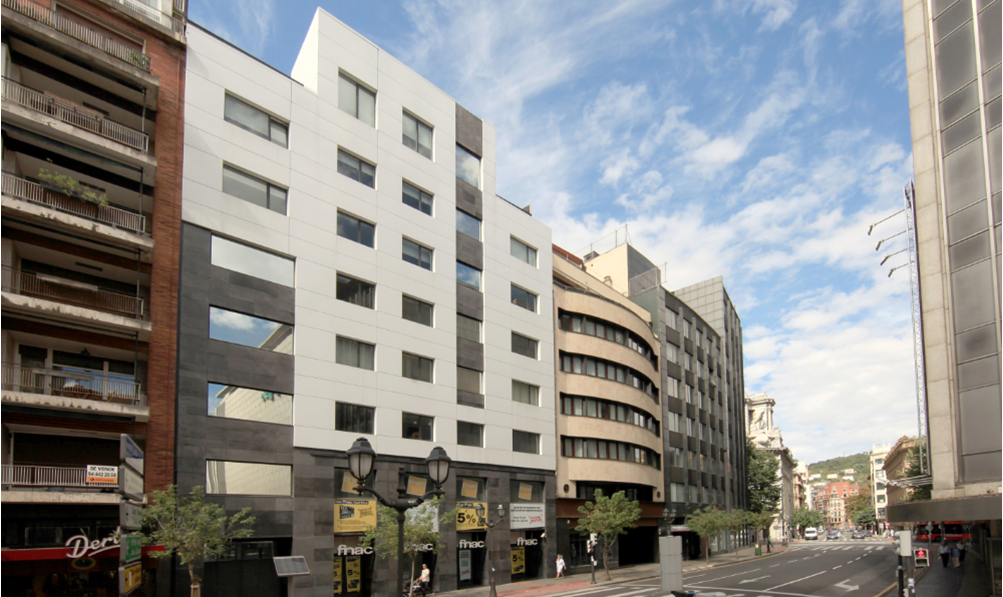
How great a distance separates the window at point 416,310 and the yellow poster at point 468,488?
9.81 meters

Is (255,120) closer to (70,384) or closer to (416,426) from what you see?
(70,384)

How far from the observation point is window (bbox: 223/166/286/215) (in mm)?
35156

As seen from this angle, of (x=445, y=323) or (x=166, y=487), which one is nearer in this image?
(x=166, y=487)

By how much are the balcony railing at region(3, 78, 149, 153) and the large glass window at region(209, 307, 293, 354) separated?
803 cm

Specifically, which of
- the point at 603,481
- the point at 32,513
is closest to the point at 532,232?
the point at 603,481

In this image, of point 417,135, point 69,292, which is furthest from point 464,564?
point 417,135

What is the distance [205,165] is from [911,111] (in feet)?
102

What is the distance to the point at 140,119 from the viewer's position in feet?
108

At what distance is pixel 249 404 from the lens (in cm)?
3384

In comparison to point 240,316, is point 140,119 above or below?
above

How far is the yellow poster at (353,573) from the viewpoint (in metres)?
36.7

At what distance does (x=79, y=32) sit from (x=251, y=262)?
11.9m

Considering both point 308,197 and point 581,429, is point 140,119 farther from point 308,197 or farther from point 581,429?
point 581,429

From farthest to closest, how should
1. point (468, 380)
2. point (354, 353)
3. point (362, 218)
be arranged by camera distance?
point (468, 380) < point (362, 218) < point (354, 353)
